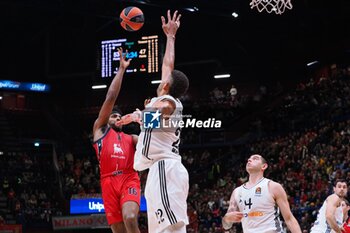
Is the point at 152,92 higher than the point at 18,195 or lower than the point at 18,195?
higher

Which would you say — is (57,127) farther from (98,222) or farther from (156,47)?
(156,47)

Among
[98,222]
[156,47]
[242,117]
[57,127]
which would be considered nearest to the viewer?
[156,47]

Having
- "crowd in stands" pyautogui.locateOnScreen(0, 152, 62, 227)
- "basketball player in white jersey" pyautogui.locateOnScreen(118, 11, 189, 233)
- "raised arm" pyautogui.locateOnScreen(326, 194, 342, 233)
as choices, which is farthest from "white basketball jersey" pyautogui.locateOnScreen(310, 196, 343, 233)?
"crowd in stands" pyautogui.locateOnScreen(0, 152, 62, 227)

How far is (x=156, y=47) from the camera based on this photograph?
17688 mm

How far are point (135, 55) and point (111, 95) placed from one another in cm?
1153

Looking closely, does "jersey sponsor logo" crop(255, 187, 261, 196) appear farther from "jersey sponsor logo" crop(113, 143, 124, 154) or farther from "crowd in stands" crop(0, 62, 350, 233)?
"crowd in stands" crop(0, 62, 350, 233)

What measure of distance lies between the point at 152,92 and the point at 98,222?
31.5 ft

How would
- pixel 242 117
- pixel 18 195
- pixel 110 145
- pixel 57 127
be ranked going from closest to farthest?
1. pixel 110 145
2. pixel 18 195
3. pixel 242 117
4. pixel 57 127

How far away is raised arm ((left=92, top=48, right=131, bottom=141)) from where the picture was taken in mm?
6238

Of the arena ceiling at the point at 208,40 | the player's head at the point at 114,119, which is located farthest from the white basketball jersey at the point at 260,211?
the arena ceiling at the point at 208,40

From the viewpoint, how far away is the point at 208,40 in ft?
89.4

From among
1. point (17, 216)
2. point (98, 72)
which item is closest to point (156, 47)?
point (98, 72)

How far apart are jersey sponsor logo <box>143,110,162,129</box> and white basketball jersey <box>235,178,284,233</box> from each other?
2400 mm

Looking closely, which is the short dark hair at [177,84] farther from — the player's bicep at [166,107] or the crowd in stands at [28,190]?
the crowd in stands at [28,190]
